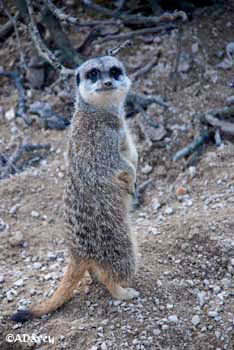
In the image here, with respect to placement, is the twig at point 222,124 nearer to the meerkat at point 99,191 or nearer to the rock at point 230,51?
the rock at point 230,51

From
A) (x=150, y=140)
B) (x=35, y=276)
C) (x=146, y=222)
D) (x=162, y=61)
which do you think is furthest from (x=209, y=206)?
(x=162, y=61)

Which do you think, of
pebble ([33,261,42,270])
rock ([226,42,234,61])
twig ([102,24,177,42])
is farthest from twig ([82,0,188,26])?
pebble ([33,261,42,270])

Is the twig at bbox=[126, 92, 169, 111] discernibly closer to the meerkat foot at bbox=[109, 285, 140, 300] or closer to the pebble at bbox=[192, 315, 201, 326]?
Result: the meerkat foot at bbox=[109, 285, 140, 300]

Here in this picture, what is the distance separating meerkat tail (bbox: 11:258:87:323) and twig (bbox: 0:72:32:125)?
5.07ft

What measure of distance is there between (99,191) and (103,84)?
41 cm

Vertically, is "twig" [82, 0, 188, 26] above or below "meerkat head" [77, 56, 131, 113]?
below

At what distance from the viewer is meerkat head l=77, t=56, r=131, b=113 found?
245 centimetres

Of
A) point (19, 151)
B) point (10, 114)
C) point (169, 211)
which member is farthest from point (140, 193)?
point (10, 114)

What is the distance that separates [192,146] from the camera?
3295 mm

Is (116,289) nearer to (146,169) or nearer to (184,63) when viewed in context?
(146,169)

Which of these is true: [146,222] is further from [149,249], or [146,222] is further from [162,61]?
[162,61]

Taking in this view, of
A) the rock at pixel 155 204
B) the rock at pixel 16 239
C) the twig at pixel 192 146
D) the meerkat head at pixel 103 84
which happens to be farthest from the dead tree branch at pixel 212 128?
the rock at pixel 16 239

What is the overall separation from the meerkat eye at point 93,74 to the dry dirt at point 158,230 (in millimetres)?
779

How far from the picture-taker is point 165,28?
3.84 metres
